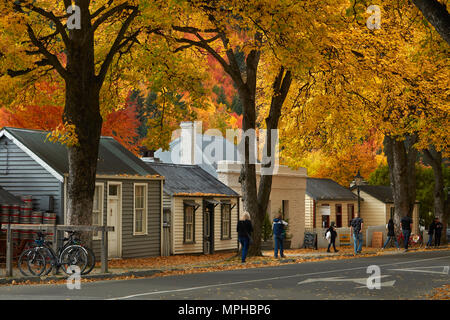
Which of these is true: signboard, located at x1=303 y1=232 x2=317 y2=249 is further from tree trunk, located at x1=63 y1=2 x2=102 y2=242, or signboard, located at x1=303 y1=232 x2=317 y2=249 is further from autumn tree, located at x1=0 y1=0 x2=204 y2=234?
tree trunk, located at x1=63 y1=2 x2=102 y2=242

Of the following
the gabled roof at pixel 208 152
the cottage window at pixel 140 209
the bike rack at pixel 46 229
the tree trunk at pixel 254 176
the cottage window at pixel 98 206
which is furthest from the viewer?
the gabled roof at pixel 208 152

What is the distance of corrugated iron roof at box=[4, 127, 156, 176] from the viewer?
28.8 metres

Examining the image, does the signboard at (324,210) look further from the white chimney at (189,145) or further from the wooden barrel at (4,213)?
the wooden barrel at (4,213)

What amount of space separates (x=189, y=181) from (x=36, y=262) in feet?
59.4

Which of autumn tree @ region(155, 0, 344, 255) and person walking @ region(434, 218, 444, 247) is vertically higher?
autumn tree @ region(155, 0, 344, 255)

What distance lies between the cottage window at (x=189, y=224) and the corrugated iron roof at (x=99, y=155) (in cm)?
378

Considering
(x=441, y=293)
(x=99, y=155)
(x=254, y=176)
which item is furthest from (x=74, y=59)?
(x=441, y=293)

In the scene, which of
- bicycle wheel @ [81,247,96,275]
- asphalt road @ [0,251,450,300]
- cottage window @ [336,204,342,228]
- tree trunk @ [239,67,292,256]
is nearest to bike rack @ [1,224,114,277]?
bicycle wheel @ [81,247,96,275]

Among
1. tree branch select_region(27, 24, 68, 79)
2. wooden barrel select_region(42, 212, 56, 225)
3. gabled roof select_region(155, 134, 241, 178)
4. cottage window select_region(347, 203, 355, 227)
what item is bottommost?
wooden barrel select_region(42, 212, 56, 225)

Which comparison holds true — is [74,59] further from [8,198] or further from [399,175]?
[399,175]

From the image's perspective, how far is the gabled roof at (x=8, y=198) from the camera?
26328 millimetres

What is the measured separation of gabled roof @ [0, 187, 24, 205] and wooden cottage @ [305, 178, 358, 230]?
1045 inches

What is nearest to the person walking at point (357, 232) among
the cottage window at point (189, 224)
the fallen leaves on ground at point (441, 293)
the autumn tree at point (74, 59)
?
the cottage window at point (189, 224)

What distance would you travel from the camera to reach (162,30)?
2706 centimetres
